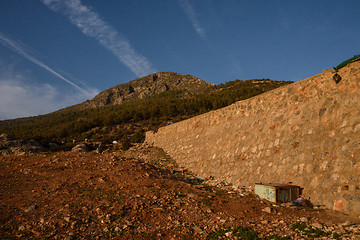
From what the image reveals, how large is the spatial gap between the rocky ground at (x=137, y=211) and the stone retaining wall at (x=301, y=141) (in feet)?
2.65

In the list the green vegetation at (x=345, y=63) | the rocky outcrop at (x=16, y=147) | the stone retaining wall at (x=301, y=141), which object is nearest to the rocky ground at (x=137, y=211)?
the stone retaining wall at (x=301, y=141)

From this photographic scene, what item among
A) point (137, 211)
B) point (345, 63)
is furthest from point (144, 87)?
point (137, 211)

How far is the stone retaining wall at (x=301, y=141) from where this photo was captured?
5758 mm

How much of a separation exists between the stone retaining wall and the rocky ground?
0.81 m

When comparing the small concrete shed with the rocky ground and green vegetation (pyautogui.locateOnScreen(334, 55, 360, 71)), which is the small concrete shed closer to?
the rocky ground

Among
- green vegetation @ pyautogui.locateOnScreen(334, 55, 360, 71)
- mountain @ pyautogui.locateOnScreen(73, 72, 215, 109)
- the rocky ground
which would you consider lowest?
the rocky ground

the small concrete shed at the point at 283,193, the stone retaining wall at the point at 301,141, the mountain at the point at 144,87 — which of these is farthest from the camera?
the mountain at the point at 144,87

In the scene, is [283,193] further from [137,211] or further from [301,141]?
[137,211]

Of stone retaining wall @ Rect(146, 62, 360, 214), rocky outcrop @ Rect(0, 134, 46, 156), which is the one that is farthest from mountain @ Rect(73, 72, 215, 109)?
stone retaining wall @ Rect(146, 62, 360, 214)

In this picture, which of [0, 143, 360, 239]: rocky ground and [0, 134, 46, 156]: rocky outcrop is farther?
[0, 134, 46, 156]: rocky outcrop

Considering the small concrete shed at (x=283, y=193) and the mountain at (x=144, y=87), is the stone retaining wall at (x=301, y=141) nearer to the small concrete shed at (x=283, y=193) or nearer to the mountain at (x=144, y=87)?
the small concrete shed at (x=283, y=193)

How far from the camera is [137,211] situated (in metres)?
6.12

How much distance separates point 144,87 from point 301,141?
156 meters

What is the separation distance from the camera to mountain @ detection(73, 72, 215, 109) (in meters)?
140
